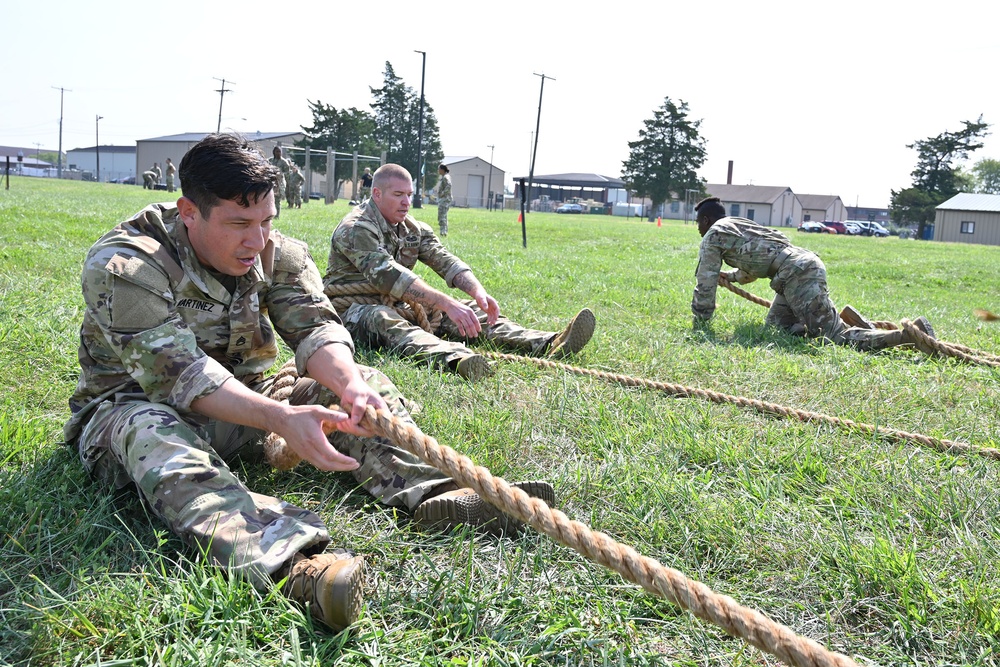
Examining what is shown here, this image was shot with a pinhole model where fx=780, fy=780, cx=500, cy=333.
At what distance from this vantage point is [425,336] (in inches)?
193

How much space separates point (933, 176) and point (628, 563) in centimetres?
7385

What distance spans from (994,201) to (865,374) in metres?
65.4

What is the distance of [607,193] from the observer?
103688mm

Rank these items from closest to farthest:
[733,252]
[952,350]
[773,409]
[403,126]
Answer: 1. [773,409]
2. [952,350]
3. [733,252]
4. [403,126]

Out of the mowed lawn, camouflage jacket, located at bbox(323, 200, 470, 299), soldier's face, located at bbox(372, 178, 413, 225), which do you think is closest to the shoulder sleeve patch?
the mowed lawn

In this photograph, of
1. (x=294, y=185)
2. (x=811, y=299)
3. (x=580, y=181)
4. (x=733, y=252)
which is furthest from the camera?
(x=580, y=181)

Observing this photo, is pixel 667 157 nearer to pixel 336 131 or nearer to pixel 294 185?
pixel 336 131

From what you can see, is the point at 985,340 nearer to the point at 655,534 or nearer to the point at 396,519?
the point at 655,534

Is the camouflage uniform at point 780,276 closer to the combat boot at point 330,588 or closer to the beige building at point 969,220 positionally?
the combat boot at point 330,588

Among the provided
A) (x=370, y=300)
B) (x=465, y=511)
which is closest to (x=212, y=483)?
(x=465, y=511)

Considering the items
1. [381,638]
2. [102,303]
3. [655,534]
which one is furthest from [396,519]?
[102,303]

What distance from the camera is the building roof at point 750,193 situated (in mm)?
91250

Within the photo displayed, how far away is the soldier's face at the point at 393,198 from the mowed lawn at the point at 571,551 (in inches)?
45.5

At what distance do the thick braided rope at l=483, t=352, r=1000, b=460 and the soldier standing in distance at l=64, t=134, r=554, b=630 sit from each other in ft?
5.83
